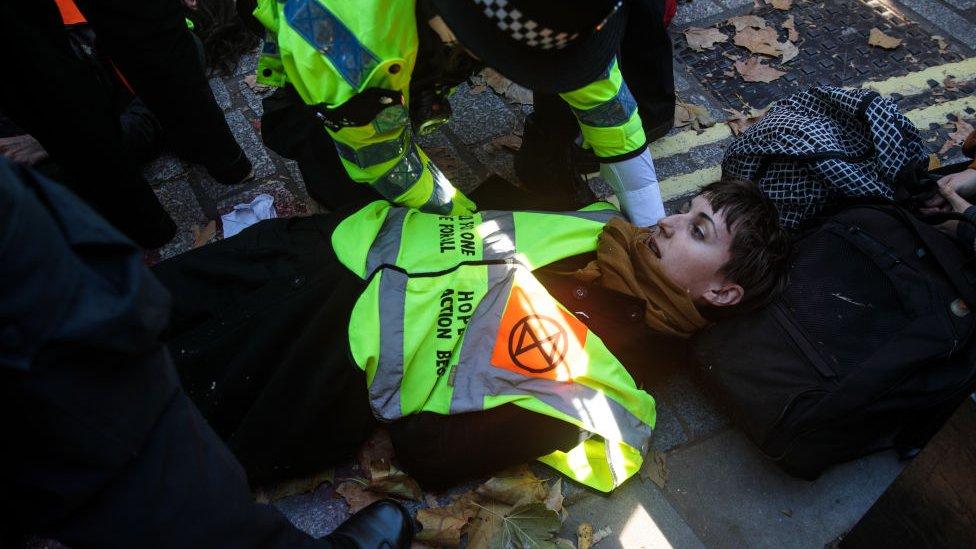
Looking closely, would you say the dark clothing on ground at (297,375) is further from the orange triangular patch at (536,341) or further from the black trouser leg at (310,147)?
the black trouser leg at (310,147)

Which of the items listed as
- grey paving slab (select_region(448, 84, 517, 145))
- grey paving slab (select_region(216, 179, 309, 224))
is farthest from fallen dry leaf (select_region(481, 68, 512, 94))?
grey paving slab (select_region(216, 179, 309, 224))

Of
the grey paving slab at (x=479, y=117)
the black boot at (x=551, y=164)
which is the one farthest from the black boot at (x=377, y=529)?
the grey paving slab at (x=479, y=117)

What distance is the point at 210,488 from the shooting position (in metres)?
1.48

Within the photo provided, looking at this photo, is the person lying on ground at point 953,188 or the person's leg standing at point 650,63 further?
the person's leg standing at point 650,63

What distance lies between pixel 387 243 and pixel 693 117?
240 cm

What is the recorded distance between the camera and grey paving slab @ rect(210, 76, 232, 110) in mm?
3947

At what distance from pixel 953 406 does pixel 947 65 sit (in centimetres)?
297

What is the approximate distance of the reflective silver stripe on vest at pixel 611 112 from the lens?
2.38 m

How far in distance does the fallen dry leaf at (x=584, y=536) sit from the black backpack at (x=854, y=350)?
734 millimetres

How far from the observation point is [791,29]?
4.36 meters

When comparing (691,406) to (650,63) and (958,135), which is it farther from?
(958,135)

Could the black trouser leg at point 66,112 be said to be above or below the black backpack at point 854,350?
above

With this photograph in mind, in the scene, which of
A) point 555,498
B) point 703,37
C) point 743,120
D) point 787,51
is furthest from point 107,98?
point 787,51

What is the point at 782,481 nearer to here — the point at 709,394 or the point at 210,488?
the point at 709,394
